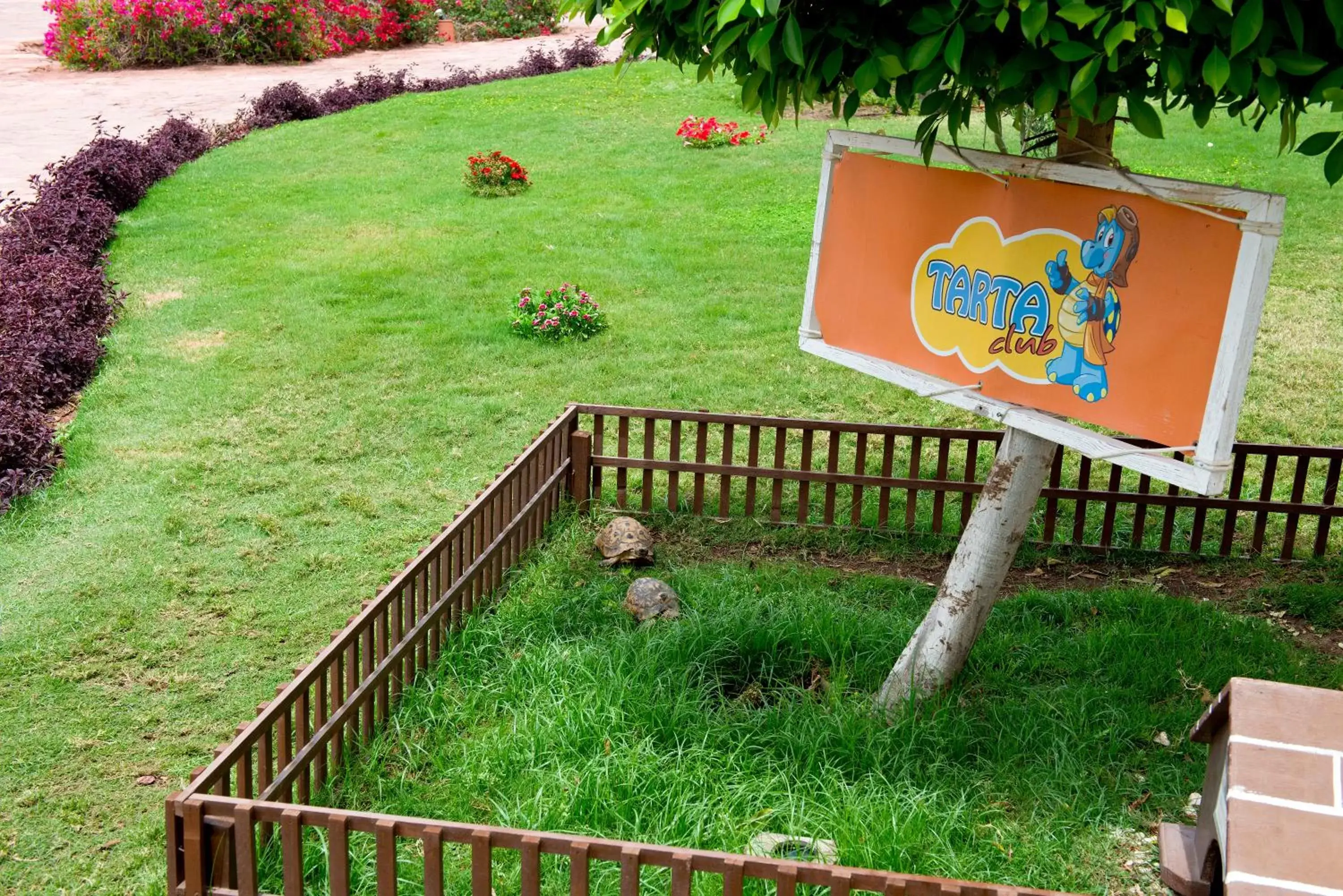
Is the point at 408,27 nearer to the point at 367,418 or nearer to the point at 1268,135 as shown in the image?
the point at 1268,135

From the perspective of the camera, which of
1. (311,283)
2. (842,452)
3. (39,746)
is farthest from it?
(311,283)

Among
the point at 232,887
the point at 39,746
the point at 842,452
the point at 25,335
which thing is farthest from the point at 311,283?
the point at 232,887

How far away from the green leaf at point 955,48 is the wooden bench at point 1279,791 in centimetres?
176

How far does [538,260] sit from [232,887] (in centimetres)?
827

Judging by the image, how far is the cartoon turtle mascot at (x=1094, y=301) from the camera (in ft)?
12.8

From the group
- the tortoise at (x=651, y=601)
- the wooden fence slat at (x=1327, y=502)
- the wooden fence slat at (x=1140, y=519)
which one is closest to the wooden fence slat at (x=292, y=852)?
the tortoise at (x=651, y=601)

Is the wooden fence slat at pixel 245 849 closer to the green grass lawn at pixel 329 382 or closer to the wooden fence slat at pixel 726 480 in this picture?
the green grass lawn at pixel 329 382

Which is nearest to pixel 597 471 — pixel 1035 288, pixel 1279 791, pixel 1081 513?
pixel 1081 513

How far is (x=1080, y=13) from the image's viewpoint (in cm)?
305

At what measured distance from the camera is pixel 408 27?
1054 inches

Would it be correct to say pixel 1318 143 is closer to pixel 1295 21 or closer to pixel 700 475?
pixel 1295 21

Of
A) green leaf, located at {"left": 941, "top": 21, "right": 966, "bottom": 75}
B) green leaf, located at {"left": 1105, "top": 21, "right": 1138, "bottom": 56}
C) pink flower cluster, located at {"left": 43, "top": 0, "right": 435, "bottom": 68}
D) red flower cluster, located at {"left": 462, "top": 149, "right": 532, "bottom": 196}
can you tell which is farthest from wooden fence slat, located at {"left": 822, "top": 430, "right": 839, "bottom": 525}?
pink flower cluster, located at {"left": 43, "top": 0, "right": 435, "bottom": 68}

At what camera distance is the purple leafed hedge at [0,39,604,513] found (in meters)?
7.52

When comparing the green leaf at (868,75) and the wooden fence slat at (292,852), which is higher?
the green leaf at (868,75)
